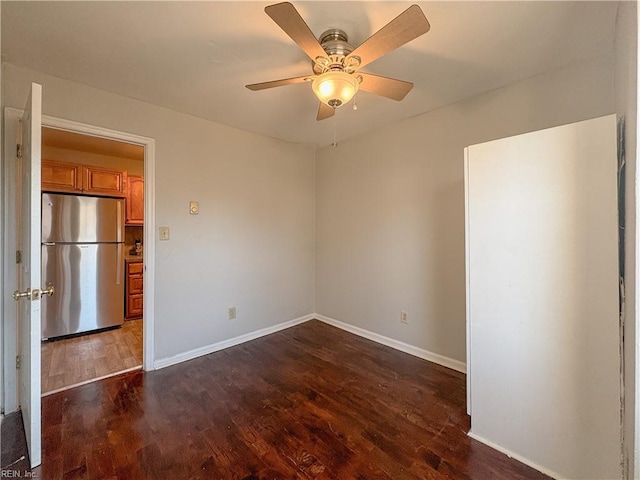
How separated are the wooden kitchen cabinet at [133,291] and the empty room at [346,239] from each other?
57 centimetres

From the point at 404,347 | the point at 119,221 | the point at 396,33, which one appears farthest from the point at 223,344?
the point at 396,33

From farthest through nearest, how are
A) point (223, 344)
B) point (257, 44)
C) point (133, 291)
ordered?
point (133, 291) < point (223, 344) < point (257, 44)

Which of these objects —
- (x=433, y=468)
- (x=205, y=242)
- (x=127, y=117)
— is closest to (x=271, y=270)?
(x=205, y=242)

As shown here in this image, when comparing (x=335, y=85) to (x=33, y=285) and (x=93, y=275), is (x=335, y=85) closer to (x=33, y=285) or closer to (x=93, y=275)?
(x=33, y=285)

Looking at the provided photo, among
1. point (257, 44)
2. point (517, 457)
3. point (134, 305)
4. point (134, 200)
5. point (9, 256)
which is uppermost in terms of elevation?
point (257, 44)

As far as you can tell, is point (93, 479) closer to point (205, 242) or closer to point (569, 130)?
point (205, 242)

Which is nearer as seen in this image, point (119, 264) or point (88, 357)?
point (88, 357)

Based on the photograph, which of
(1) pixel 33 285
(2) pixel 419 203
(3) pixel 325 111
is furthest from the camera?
(2) pixel 419 203

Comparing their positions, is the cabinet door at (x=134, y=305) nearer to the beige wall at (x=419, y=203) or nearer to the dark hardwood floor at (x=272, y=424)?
the dark hardwood floor at (x=272, y=424)

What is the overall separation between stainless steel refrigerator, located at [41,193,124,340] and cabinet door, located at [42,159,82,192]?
0.38 ft

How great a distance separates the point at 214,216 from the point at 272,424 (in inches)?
79.9

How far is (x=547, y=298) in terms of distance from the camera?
1.42m

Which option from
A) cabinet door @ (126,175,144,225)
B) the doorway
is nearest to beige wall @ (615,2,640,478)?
the doorway

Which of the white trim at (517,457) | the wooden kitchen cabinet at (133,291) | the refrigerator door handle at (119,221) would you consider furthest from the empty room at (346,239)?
the wooden kitchen cabinet at (133,291)
